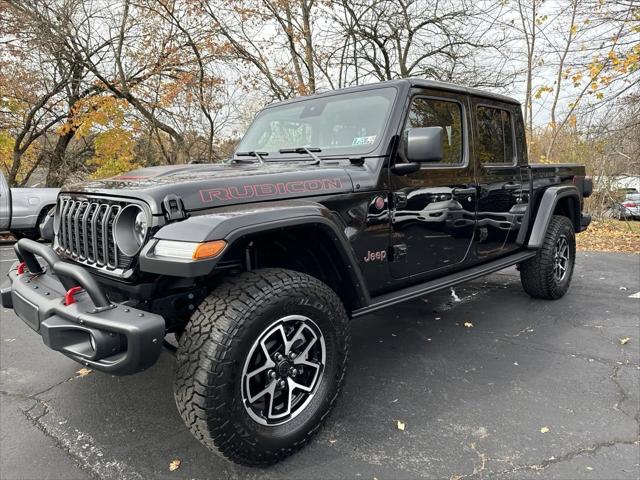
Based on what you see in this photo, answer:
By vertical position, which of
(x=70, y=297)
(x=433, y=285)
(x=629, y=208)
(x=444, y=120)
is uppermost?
(x=444, y=120)

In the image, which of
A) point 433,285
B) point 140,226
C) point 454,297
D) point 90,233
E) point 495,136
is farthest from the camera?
point 454,297

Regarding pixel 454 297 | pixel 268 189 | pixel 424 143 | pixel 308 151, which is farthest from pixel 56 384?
pixel 454 297

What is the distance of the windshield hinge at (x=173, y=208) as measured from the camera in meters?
2.03

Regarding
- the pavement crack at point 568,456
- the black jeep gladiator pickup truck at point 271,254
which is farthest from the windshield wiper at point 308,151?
the pavement crack at point 568,456

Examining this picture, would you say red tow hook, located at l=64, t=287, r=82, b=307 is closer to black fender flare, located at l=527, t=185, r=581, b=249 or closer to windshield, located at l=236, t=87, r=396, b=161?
windshield, located at l=236, t=87, r=396, b=161

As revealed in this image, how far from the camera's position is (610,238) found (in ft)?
31.8

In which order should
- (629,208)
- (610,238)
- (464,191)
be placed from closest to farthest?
(464,191), (610,238), (629,208)

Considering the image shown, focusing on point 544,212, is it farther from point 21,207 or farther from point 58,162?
point 58,162

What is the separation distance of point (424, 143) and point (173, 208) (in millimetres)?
1483

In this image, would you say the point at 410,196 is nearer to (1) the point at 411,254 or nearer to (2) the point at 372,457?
(1) the point at 411,254

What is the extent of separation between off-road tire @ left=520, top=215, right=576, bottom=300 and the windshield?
2.40 metres

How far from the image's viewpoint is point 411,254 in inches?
122

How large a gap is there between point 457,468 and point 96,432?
1.89 m

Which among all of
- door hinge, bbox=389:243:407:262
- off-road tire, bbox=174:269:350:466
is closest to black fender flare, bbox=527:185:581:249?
door hinge, bbox=389:243:407:262
